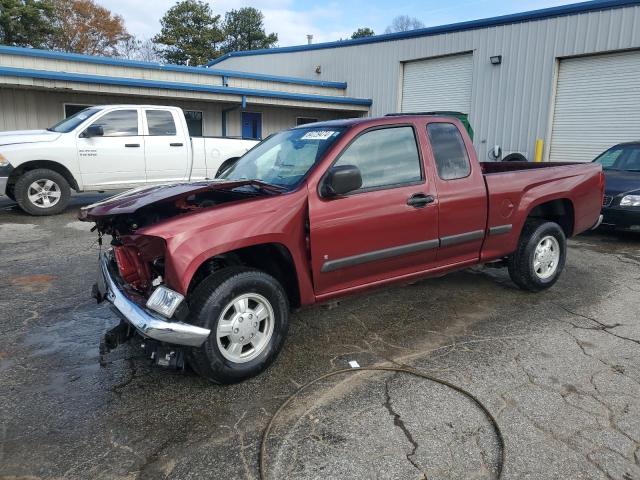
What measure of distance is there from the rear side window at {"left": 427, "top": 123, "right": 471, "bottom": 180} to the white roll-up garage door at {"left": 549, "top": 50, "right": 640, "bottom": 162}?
36.2ft

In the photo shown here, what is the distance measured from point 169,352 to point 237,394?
20.9 inches

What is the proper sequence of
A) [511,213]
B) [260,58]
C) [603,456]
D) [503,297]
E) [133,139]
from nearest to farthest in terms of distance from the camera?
[603,456]
[511,213]
[503,297]
[133,139]
[260,58]

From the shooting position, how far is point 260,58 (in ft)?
88.2

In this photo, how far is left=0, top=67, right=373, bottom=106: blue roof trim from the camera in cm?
1312

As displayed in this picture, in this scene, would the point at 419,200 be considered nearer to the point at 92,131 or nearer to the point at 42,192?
the point at 92,131

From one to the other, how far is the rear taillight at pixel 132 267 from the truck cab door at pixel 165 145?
6.89m

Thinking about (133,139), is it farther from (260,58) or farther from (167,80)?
(260,58)

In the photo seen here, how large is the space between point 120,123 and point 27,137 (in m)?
1.61

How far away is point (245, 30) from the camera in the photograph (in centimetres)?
5100

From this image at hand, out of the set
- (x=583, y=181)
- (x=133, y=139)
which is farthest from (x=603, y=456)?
(x=133, y=139)

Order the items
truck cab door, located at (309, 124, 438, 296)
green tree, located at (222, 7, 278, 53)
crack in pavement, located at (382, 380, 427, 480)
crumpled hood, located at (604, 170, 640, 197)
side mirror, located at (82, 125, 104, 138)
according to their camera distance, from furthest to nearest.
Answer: green tree, located at (222, 7, 278, 53), side mirror, located at (82, 125, 104, 138), crumpled hood, located at (604, 170, 640, 197), truck cab door, located at (309, 124, 438, 296), crack in pavement, located at (382, 380, 427, 480)

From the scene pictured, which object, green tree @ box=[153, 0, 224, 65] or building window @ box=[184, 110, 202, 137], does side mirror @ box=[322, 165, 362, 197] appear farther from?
green tree @ box=[153, 0, 224, 65]

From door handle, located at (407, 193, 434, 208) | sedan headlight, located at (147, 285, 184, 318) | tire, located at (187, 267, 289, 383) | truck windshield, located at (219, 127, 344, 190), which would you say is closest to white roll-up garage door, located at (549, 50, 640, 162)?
door handle, located at (407, 193, 434, 208)

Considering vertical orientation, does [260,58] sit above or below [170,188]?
above
